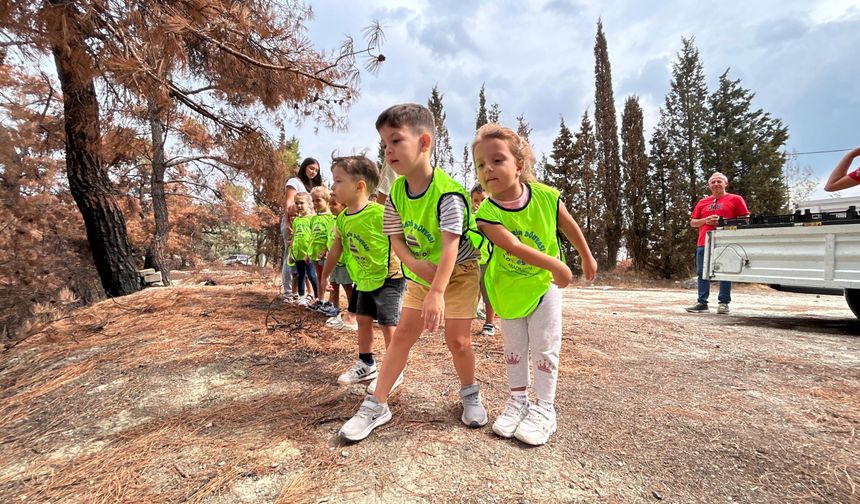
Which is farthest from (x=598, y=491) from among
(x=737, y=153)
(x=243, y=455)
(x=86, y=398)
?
(x=737, y=153)

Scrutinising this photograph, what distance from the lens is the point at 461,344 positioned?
1681 mm

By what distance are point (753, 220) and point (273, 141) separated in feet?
17.8

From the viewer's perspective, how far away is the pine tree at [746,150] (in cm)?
1598

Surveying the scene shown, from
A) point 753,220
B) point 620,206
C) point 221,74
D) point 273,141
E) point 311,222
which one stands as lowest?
point 311,222

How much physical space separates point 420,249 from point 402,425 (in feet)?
2.48

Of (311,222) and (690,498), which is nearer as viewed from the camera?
(690,498)

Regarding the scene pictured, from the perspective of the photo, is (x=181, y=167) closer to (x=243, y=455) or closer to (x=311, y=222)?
(x=311, y=222)

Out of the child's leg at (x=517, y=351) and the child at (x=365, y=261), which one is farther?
the child at (x=365, y=261)

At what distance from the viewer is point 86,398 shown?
1.99 meters

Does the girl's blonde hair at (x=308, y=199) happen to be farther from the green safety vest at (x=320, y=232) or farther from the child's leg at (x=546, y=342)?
the child's leg at (x=546, y=342)

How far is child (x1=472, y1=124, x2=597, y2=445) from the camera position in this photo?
1.58 metres

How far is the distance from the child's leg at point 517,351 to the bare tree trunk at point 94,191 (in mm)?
3906

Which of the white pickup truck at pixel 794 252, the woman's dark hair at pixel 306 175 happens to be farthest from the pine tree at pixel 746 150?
the woman's dark hair at pixel 306 175

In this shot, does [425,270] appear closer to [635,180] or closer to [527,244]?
[527,244]
